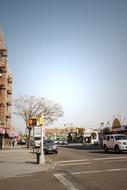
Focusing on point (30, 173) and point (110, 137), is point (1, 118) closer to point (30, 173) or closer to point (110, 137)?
point (110, 137)

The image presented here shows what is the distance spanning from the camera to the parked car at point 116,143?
35594mm

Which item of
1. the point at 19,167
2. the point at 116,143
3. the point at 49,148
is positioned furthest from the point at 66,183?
the point at 49,148

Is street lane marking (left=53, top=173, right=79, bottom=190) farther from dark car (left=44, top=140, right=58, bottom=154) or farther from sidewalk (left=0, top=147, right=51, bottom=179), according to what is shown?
dark car (left=44, top=140, right=58, bottom=154)

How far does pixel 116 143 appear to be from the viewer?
3650 centimetres

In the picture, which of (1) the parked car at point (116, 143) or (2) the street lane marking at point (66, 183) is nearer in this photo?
(2) the street lane marking at point (66, 183)

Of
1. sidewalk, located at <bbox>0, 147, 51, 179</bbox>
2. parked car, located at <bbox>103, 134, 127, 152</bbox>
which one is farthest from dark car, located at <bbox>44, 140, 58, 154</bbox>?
sidewalk, located at <bbox>0, 147, 51, 179</bbox>

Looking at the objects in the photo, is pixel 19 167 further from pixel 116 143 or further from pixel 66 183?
pixel 116 143

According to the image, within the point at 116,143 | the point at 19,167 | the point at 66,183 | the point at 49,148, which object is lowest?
the point at 66,183

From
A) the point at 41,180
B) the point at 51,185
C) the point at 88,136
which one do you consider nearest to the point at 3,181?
the point at 41,180

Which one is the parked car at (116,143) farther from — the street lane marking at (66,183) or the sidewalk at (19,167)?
the street lane marking at (66,183)

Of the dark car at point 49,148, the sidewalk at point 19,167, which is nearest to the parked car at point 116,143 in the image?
the dark car at point 49,148

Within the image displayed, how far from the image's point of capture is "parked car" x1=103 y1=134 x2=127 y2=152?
117 feet

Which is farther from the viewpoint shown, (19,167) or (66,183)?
(19,167)

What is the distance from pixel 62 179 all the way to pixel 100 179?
1.64m
